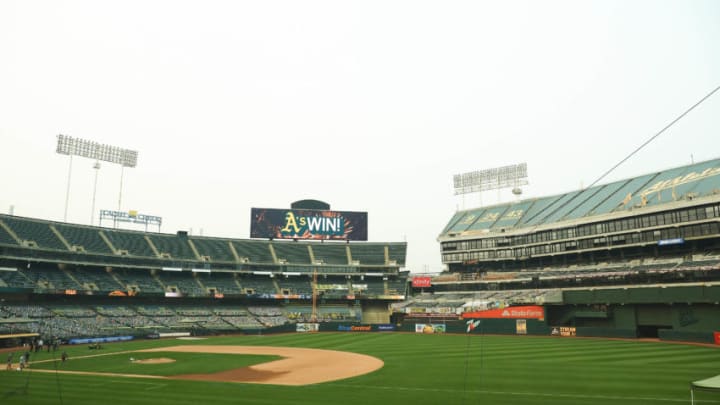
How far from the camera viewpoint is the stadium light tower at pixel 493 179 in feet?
288

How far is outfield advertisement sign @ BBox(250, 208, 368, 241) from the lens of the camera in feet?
295

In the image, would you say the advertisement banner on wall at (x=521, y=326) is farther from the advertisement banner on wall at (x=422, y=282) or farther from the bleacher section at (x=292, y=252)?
the bleacher section at (x=292, y=252)

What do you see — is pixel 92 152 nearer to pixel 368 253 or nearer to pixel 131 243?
pixel 131 243

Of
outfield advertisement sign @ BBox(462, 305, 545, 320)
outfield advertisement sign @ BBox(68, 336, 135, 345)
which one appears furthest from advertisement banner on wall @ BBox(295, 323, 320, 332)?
outfield advertisement sign @ BBox(462, 305, 545, 320)

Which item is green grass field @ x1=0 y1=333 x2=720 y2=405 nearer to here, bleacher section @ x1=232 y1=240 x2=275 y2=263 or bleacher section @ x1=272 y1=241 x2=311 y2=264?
bleacher section @ x1=232 y1=240 x2=275 y2=263

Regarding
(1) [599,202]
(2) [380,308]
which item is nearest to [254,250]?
(2) [380,308]

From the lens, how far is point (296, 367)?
112 ft

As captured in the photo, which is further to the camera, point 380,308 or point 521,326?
point 380,308

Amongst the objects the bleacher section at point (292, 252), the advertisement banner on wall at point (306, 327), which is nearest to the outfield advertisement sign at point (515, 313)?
the advertisement banner on wall at point (306, 327)

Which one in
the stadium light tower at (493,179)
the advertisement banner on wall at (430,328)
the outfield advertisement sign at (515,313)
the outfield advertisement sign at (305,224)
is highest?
the stadium light tower at (493,179)

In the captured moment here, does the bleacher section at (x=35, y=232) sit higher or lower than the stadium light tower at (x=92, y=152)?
lower

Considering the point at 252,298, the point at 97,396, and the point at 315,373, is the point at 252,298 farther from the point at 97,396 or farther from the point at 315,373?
the point at 97,396

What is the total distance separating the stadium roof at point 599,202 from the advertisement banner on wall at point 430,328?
23006 millimetres

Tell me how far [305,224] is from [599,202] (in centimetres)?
5206
